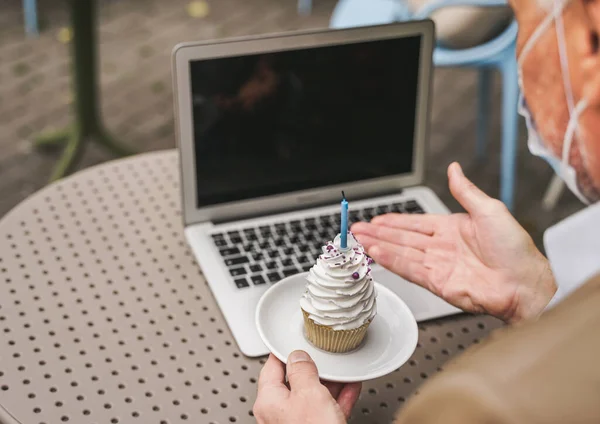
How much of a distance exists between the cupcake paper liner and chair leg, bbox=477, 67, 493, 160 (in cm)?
187

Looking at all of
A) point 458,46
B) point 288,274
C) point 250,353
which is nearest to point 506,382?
point 250,353

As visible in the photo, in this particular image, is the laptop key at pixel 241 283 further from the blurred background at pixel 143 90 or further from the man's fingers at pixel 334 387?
the blurred background at pixel 143 90

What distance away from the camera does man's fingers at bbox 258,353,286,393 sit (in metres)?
0.98

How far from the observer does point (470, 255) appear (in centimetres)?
125

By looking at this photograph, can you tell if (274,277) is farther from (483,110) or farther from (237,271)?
(483,110)

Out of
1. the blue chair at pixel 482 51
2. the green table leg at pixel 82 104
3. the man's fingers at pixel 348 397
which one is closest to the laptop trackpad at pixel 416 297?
the man's fingers at pixel 348 397

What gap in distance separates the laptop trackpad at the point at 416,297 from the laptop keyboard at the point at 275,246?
0.12 metres

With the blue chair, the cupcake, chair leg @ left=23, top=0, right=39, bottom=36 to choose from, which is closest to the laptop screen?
the cupcake

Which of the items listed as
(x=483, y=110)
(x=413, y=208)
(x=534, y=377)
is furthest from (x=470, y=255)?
(x=483, y=110)

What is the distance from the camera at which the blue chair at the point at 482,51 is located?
2142 mm

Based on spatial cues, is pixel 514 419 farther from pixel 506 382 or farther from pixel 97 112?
pixel 97 112

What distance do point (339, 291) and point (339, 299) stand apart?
0.01 metres

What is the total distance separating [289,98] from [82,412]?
0.62 metres

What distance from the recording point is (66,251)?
1324mm
